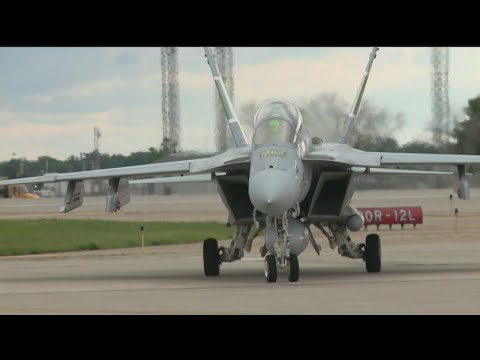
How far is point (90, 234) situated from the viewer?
124 feet

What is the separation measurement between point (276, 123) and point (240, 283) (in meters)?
2.79

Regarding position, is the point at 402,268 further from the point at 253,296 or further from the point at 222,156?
the point at 253,296

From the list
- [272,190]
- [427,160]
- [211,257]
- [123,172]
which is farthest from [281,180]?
[123,172]

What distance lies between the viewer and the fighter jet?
58.4 ft

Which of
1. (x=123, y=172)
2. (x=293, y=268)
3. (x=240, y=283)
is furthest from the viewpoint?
(x=123, y=172)

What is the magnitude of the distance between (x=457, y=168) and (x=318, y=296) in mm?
5534

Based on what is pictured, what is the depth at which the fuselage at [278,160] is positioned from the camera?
17.3 m

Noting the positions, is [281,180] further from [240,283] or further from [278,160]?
[240,283]

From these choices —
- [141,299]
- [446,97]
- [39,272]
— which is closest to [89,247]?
[39,272]

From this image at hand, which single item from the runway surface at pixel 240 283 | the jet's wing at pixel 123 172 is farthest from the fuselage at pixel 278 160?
the jet's wing at pixel 123 172

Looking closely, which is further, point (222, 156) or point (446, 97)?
point (446, 97)

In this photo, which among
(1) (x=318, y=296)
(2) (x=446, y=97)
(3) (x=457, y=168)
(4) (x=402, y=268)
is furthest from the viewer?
(2) (x=446, y=97)
